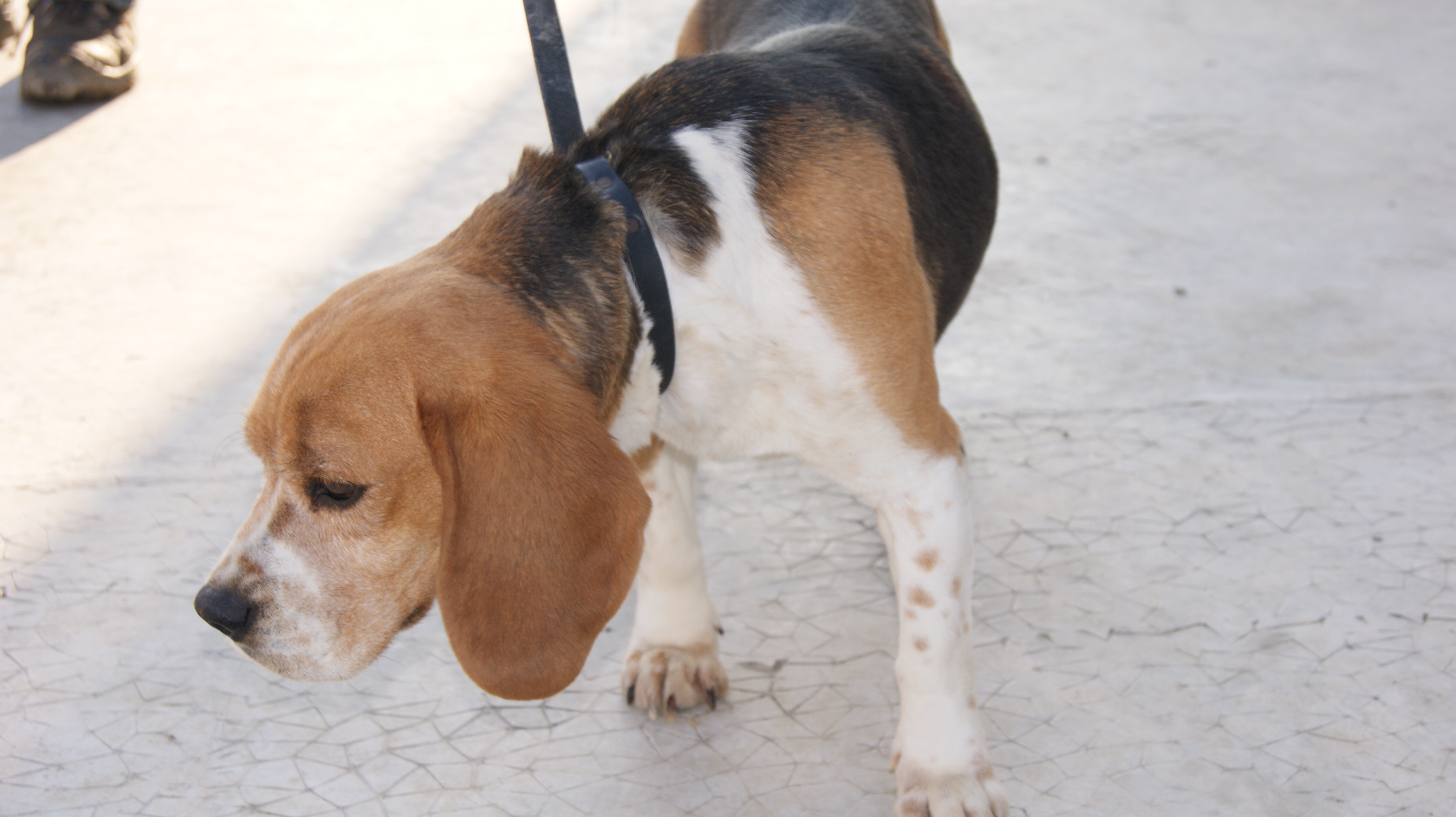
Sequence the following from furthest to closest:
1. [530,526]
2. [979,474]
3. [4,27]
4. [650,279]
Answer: [4,27] < [979,474] < [650,279] < [530,526]

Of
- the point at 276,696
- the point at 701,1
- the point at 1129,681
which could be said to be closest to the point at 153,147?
the point at 701,1

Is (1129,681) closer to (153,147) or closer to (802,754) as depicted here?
(802,754)

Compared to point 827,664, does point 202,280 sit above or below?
above

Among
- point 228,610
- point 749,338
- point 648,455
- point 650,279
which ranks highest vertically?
point 650,279

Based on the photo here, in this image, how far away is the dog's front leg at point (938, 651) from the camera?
6.19 feet

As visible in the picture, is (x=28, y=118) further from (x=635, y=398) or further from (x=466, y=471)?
(x=466, y=471)

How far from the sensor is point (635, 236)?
1710 millimetres

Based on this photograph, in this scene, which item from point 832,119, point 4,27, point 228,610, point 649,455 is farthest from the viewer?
point 4,27

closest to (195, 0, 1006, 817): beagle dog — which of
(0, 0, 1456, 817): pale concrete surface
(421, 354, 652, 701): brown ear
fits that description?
(421, 354, 652, 701): brown ear

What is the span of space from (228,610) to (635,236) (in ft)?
2.57

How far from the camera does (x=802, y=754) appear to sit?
205cm

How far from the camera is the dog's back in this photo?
177 centimetres

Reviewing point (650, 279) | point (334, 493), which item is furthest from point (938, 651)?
point (334, 493)

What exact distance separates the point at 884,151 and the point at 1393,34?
4.56 metres
